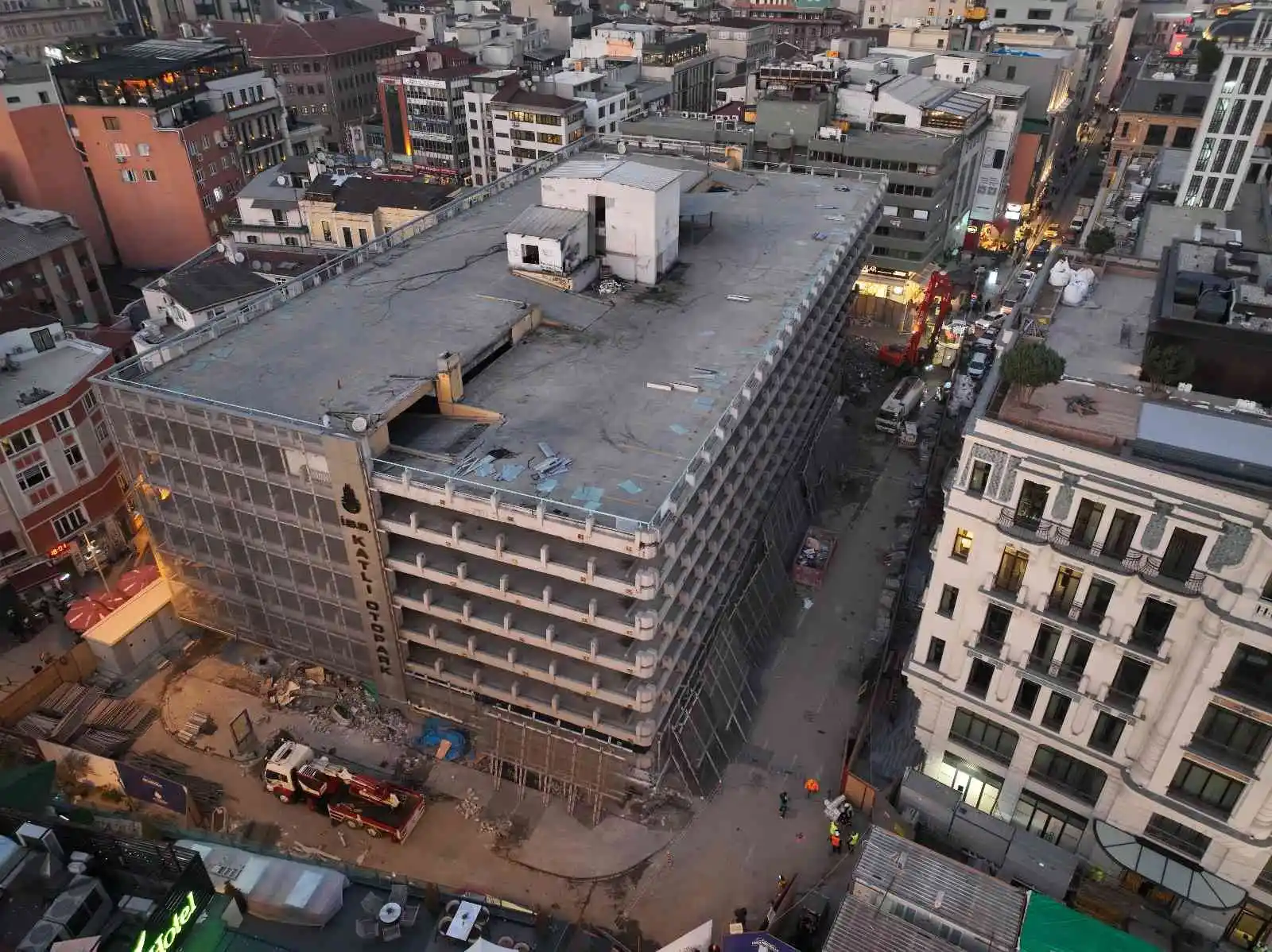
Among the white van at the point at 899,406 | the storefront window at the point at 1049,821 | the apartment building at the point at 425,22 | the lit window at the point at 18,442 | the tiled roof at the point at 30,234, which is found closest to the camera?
the storefront window at the point at 1049,821

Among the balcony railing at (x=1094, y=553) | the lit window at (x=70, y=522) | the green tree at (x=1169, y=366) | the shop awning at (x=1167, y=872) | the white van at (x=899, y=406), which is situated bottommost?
the white van at (x=899, y=406)

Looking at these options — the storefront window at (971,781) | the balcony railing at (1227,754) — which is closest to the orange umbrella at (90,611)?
the storefront window at (971,781)

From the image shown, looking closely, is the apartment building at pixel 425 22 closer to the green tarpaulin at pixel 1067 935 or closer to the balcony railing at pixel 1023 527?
the balcony railing at pixel 1023 527

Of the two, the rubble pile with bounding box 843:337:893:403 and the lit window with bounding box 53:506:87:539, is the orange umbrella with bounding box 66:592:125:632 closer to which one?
the lit window with bounding box 53:506:87:539

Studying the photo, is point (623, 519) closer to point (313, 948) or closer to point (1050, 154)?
point (313, 948)

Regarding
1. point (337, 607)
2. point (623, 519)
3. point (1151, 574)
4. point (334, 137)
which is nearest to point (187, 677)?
point (337, 607)

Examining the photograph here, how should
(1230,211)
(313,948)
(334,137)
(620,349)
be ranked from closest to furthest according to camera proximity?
(313,948)
(620,349)
(1230,211)
(334,137)
